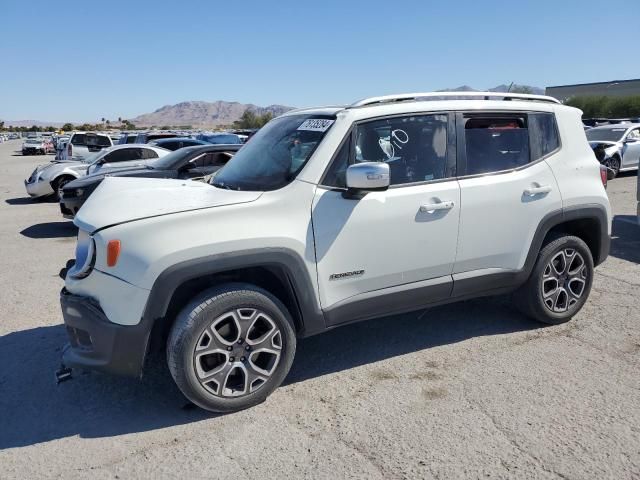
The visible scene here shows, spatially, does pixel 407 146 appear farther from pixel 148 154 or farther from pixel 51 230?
pixel 148 154

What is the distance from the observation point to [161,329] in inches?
126

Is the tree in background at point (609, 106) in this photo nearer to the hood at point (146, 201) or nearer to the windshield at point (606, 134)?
the windshield at point (606, 134)

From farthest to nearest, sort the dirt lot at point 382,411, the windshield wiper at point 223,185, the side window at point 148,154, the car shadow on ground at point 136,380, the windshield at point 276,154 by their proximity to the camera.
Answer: the side window at point 148,154 < the windshield wiper at point 223,185 < the windshield at point 276,154 < the car shadow on ground at point 136,380 < the dirt lot at point 382,411

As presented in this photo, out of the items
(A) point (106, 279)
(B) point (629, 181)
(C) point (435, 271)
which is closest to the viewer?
(A) point (106, 279)

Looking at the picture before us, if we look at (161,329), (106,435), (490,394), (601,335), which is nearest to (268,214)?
(161,329)

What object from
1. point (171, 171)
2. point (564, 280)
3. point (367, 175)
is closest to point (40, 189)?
point (171, 171)

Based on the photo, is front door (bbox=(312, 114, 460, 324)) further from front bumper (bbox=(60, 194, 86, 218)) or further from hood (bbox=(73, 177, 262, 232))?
front bumper (bbox=(60, 194, 86, 218))

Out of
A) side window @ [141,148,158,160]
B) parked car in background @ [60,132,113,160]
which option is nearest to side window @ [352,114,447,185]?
side window @ [141,148,158,160]

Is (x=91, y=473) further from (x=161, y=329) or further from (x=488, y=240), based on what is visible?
(x=488, y=240)

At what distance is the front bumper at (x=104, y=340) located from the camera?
305 cm

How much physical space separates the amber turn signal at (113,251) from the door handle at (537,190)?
299 centimetres

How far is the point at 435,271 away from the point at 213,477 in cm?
205

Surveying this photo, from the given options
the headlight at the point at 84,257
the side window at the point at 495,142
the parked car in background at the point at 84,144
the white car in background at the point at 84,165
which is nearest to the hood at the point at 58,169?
the white car in background at the point at 84,165

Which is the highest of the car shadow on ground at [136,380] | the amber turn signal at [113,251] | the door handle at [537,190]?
the door handle at [537,190]
